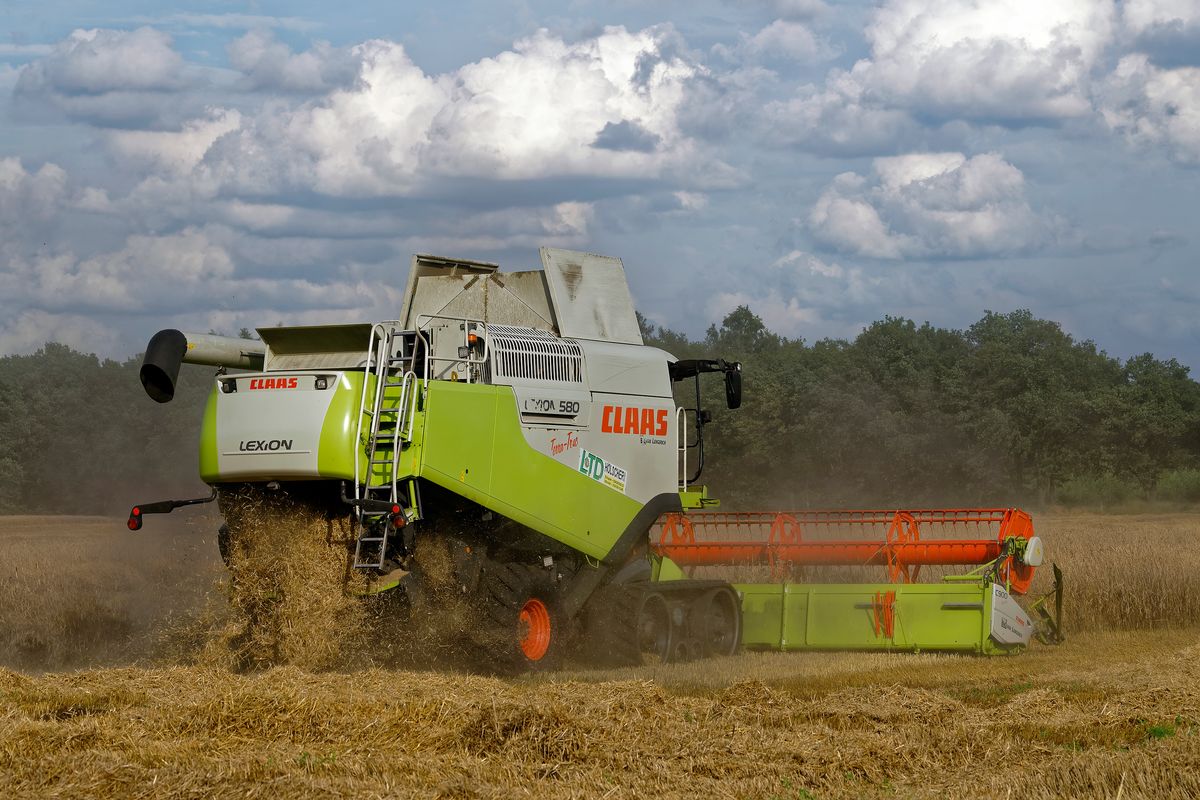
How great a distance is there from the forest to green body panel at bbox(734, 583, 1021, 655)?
115ft

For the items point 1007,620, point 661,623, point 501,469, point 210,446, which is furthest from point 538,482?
point 1007,620

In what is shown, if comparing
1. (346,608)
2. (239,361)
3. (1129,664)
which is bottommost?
(1129,664)

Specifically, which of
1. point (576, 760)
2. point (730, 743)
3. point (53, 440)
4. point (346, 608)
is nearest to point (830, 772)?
point (730, 743)

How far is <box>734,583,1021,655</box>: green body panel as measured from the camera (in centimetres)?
1405

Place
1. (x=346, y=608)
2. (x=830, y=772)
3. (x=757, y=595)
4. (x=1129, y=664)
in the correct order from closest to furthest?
1. (x=830, y=772)
2. (x=346, y=608)
3. (x=1129, y=664)
4. (x=757, y=595)

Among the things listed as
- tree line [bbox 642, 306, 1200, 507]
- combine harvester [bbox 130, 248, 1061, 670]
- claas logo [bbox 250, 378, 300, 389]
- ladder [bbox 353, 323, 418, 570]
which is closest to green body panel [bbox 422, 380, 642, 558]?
combine harvester [bbox 130, 248, 1061, 670]

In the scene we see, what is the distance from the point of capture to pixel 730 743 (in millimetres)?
7621

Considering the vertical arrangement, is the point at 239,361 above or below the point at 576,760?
above

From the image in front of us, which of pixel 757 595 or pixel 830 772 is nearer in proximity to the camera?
pixel 830 772

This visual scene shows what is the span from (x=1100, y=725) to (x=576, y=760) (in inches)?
139

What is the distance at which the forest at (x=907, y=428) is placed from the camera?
171 ft

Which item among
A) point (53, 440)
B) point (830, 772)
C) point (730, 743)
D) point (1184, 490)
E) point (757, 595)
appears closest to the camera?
point (830, 772)

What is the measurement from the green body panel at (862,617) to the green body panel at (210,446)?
6302mm

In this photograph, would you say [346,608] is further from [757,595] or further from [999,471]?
[999,471]
